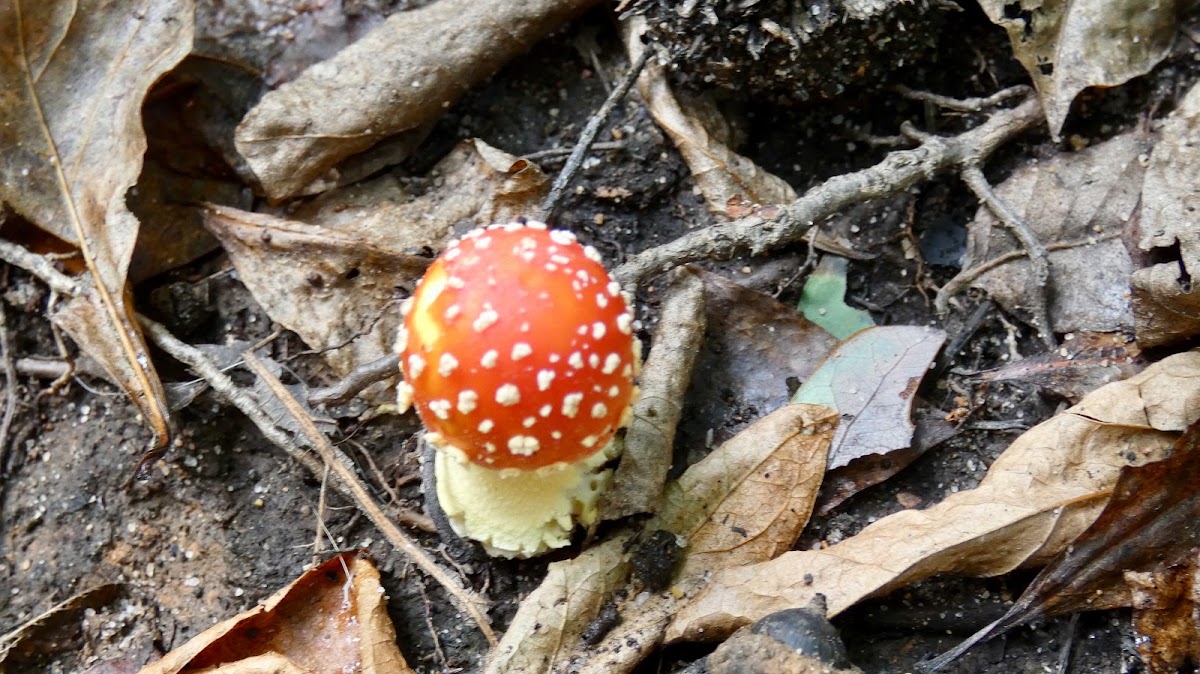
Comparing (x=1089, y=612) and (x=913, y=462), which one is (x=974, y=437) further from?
(x=1089, y=612)

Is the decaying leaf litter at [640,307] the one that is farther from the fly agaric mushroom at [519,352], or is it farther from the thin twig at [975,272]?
the fly agaric mushroom at [519,352]

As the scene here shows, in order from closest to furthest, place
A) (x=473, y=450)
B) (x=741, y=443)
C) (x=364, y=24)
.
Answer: (x=473, y=450)
(x=741, y=443)
(x=364, y=24)

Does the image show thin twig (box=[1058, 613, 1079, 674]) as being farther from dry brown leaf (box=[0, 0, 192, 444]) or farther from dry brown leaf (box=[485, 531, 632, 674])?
dry brown leaf (box=[0, 0, 192, 444])

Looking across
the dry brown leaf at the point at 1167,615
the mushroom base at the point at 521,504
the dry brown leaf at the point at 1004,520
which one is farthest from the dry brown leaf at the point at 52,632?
the dry brown leaf at the point at 1167,615

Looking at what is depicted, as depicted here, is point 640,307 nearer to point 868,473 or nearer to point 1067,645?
point 868,473

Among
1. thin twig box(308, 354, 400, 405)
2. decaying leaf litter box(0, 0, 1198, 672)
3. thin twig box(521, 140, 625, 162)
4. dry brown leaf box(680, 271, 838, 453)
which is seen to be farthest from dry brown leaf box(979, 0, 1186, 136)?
thin twig box(308, 354, 400, 405)

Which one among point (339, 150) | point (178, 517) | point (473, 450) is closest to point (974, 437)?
point (473, 450)
